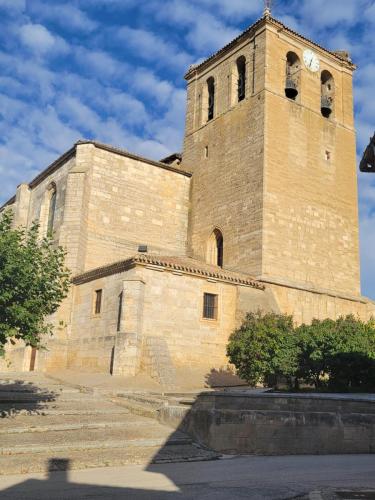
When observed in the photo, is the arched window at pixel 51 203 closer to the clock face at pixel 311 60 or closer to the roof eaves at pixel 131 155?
the roof eaves at pixel 131 155

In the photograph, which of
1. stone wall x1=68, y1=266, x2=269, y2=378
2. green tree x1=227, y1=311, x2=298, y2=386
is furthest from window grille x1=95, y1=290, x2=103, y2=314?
green tree x1=227, y1=311, x2=298, y2=386

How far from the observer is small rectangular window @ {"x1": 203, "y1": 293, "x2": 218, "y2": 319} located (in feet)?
67.0

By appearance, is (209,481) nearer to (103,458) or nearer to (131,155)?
(103,458)

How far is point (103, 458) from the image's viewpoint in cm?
863

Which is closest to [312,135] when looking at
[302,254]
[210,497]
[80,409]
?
[302,254]

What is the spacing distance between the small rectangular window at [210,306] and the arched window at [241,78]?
1102 cm

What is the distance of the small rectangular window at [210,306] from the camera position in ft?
67.0

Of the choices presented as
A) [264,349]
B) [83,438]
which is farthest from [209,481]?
[264,349]

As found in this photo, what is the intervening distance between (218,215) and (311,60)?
8894mm

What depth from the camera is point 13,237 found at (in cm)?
968

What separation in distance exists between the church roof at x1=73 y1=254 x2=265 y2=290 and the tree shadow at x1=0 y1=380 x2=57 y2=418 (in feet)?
17.8

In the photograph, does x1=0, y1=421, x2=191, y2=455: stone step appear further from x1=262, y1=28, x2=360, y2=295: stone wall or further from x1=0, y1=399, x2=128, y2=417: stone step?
x1=262, y1=28, x2=360, y2=295: stone wall

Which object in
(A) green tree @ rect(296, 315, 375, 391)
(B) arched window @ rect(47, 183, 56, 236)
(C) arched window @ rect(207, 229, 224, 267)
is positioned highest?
(B) arched window @ rect(47, 183, 56, 236)

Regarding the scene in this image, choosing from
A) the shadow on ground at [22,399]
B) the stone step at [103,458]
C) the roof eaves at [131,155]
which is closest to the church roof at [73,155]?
the roof eaves at [131,155]
